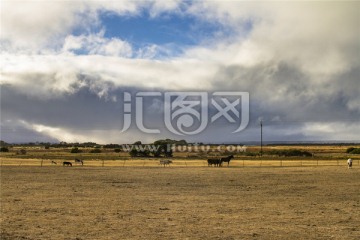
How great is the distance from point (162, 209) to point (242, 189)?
9629 millimetres

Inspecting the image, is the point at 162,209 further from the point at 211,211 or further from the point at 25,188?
the point at 25,188

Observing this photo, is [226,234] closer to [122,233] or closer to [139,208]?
[122,233]

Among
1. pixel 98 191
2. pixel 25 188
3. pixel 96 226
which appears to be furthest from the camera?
pixel 25 188

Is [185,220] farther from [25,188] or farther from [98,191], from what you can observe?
[25,188]

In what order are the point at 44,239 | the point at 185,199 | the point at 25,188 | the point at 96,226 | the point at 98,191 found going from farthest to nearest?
the point at 25,188
the point at 98,191
the point at 185,199
the point at 96,226
the point at 44,239

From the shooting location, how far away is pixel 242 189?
25828 mm

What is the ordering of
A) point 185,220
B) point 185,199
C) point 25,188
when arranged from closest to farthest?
1. point 185,220
2. point 185,199
3. point 25,188

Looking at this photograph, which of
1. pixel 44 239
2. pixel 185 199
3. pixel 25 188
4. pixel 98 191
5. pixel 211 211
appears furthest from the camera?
pixel 25 188

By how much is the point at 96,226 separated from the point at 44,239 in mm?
2096

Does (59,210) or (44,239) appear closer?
(44,239)

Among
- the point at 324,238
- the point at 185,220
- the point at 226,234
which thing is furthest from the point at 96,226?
the point at 324,238

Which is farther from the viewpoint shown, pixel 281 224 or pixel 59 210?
pixel 59 210

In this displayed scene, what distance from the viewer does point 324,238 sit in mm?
11828

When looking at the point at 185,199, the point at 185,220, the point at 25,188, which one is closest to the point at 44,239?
the point at 185,220
